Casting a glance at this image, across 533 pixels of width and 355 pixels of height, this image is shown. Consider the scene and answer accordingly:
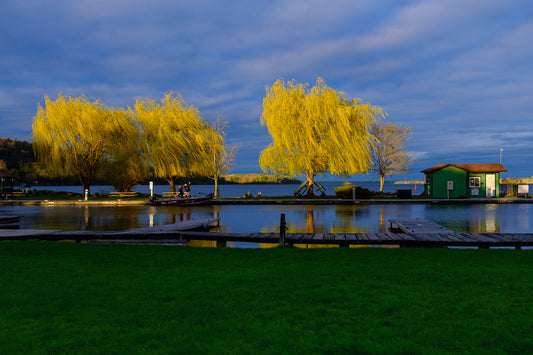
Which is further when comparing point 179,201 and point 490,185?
point 490,185

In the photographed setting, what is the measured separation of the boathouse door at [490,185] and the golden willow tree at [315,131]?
13.0m

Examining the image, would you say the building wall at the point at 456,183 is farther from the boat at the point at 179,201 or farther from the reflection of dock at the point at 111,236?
the reflection of dock at the point at 111,236

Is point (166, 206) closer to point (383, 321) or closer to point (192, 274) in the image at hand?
point (192, 274)

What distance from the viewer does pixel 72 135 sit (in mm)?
43938

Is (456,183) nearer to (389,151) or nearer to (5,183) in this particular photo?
(389,151)

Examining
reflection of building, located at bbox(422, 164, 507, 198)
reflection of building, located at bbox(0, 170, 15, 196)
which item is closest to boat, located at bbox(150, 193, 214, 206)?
reflection of building, located at bbox(0, 170, 15, 196)

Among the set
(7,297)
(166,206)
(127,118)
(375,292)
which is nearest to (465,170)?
(166,206)

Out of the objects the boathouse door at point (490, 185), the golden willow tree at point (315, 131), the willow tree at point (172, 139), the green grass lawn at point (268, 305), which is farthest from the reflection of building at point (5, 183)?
the boathouse door at point (490, 185)

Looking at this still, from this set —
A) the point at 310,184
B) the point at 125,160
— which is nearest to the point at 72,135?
the point at 125,160

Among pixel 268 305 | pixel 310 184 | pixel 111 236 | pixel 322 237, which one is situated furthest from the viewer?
pixel 310 184

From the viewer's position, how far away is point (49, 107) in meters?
43.9

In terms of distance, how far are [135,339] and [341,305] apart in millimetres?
2593

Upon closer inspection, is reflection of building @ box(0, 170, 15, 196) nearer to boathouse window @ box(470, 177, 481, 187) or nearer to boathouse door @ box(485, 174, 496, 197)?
boathouse window @ box(470, 177, 481, 187)

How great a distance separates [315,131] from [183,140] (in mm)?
14876
